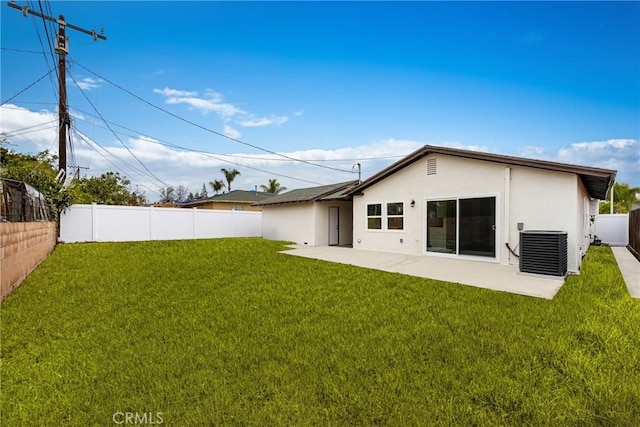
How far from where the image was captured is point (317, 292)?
21.5ft

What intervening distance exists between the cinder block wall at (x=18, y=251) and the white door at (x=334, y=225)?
11.3 meters

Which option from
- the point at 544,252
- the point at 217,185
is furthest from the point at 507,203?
the point at 217,185

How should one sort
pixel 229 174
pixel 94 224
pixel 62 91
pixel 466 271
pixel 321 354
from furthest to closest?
1. pixel 229 174
2. pixel 94 224
3. pixel 62 91
4. pixel 466 271
5. pixel 321 354

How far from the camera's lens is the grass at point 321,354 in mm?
2891

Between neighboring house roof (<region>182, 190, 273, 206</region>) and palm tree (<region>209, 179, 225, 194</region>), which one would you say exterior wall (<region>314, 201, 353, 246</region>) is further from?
palm tree (<region>209, 179, 225, 194</region>)

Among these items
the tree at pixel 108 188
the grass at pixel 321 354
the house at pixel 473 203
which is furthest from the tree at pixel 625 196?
the tree at pixel 108 188

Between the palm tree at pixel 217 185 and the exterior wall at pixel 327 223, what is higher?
the palm tree at pixel 217 185

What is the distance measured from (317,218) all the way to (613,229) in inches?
696

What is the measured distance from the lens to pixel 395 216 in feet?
39.9

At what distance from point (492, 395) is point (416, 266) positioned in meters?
6.18

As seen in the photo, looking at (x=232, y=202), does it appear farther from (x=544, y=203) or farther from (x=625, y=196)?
(x=625, y=196)

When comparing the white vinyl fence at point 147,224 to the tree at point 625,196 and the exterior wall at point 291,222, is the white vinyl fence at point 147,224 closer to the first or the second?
the exterior wall at point 291,222

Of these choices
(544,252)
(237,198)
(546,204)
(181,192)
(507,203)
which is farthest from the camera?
(181,192)

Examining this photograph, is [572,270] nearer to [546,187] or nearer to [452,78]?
[546,187]
